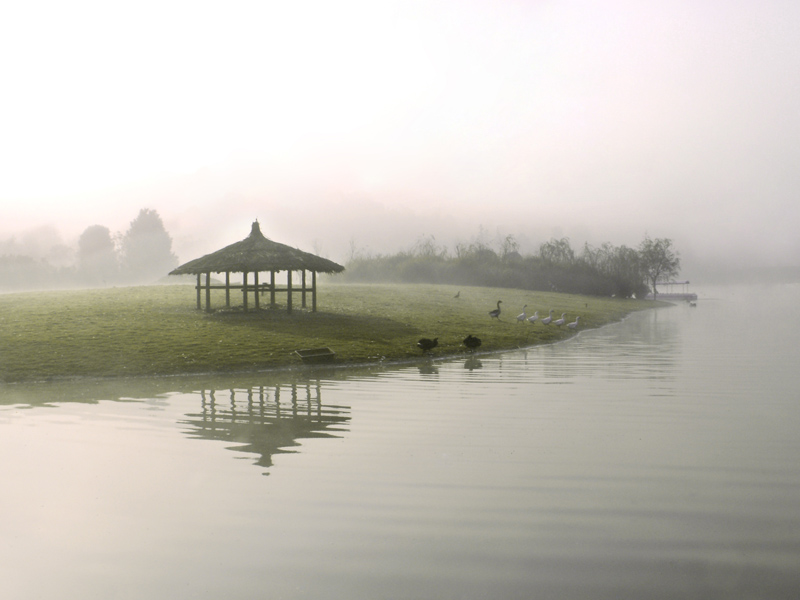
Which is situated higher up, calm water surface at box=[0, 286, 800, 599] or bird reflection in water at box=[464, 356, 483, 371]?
bird reflection in water at box=[464, 356, 483, 371]

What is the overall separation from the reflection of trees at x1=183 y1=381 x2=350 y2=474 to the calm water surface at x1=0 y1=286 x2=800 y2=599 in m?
Result: 0.09

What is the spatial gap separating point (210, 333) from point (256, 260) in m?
7.83

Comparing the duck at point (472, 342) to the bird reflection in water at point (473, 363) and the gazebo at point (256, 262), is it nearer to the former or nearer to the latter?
the bird reflection in water at point (473, 363)

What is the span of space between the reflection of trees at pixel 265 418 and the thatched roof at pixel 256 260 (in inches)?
723

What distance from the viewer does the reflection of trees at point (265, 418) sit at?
12.5 metres

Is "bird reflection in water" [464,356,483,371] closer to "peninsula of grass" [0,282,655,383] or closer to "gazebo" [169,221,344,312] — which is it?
"peninsula of grass" [0,282,655,383]

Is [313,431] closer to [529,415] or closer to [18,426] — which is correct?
[529,415]

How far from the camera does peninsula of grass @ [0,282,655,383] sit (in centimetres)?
2395

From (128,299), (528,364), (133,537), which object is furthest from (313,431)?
(128,299)

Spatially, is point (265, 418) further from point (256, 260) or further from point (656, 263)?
point (656, 263)

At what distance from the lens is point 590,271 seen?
97938 mm

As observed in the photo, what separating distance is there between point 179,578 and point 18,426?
9.36m

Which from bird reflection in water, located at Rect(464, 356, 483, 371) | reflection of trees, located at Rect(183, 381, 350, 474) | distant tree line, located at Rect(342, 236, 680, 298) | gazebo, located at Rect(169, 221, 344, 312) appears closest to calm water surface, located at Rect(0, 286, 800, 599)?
reflection of trees, located at Rect(183, 381, 350, 474)

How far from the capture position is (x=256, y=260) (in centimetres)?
3734
